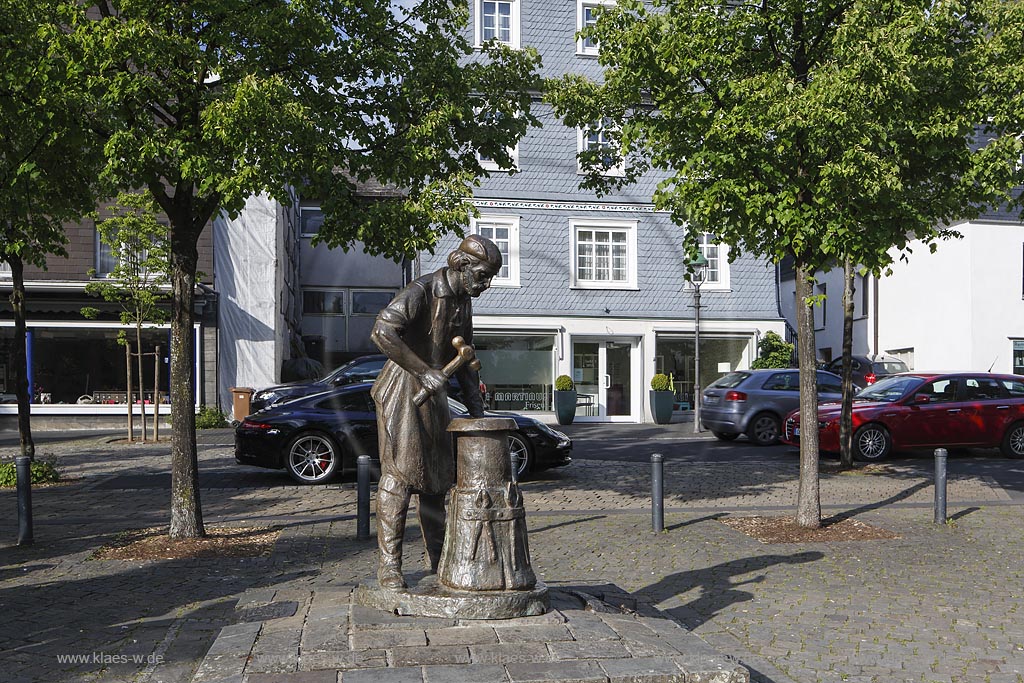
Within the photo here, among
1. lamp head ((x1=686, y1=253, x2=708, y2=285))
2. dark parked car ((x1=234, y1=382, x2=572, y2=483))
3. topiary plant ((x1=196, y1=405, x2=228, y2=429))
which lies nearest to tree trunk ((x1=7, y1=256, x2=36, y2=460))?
dark parked car ((x1=234, y1=382, x2=572, y2=483))

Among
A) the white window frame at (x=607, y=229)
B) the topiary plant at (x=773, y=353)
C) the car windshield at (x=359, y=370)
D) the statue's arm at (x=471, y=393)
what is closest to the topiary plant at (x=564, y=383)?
the white window frame at (x=607, y=229)

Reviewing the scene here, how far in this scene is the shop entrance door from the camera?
26.6 m

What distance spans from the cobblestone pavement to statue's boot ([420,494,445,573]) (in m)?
0.95

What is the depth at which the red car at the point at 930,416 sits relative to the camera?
15.6 meters

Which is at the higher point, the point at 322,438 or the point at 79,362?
the point at 79,362

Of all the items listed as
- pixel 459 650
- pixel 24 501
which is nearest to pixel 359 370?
pixel 24 501

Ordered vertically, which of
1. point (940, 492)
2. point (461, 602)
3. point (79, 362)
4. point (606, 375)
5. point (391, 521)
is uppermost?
point (79, 362)

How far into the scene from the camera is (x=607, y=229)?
Result: 27000mm

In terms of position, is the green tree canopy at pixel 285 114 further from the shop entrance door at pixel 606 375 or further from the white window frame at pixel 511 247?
the shop entrance door at pixel 606 375

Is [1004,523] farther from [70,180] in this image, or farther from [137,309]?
[137,309]

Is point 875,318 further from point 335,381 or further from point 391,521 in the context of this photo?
point 391,521

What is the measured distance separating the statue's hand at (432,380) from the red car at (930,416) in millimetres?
11211

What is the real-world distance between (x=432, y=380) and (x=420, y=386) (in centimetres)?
10

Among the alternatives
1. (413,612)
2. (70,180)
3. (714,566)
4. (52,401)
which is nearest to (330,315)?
(52,401)
